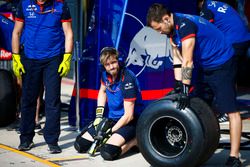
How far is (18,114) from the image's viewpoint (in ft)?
26.8

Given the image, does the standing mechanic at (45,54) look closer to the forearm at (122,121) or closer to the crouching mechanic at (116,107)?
the crouching mechanic at (116,107)

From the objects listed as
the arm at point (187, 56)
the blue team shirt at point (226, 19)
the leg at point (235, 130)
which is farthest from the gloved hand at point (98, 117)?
the blue team shirt at point (226, 19)

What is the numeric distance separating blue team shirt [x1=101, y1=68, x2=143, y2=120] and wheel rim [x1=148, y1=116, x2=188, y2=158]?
68 centimetres

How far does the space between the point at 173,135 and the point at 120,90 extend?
0.97 meters

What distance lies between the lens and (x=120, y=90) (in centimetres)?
630

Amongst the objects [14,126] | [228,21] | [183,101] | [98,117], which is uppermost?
[228,21]

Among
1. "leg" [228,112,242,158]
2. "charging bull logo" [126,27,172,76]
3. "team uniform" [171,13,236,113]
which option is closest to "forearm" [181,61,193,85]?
"team uniform" [171,13,236,113]

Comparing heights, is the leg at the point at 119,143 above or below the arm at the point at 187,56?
below

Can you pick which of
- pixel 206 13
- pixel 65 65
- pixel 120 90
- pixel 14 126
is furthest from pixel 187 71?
pixel 14 126

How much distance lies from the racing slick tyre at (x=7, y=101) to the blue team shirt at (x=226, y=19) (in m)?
2.59

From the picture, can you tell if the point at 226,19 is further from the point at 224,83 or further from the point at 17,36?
the point at 17,36

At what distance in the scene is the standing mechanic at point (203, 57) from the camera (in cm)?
536

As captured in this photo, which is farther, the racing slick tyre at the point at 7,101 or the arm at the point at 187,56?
the racing slick tyre at the point at 7,101

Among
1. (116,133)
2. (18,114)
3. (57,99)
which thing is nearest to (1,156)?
(57,99)
